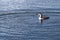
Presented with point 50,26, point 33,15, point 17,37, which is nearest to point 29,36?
point 17,37

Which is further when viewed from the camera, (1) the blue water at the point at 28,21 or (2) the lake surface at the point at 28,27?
(1) the blue water at the point at 28,21

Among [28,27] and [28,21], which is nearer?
[28,27]

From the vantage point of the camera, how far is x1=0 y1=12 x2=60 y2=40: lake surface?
24.2 m

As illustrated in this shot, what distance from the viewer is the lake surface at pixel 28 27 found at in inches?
951

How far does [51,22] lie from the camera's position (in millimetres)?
28922

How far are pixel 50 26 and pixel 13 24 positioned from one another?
144 inches

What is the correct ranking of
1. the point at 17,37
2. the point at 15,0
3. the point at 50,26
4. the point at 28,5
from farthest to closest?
the point at 15,0 → the point at 28,5 → the point at 50,26 → the point at 17,37

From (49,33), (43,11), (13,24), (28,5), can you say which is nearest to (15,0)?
(28,5)

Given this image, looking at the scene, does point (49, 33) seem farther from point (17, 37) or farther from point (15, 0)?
point (15, 0)

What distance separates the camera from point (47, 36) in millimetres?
24156

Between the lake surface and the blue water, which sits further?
the blue water

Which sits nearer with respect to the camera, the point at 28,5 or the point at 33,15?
the point at 33,15

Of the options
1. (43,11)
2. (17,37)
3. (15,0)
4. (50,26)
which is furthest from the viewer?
(15,0)

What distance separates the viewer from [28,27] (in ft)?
88.5
